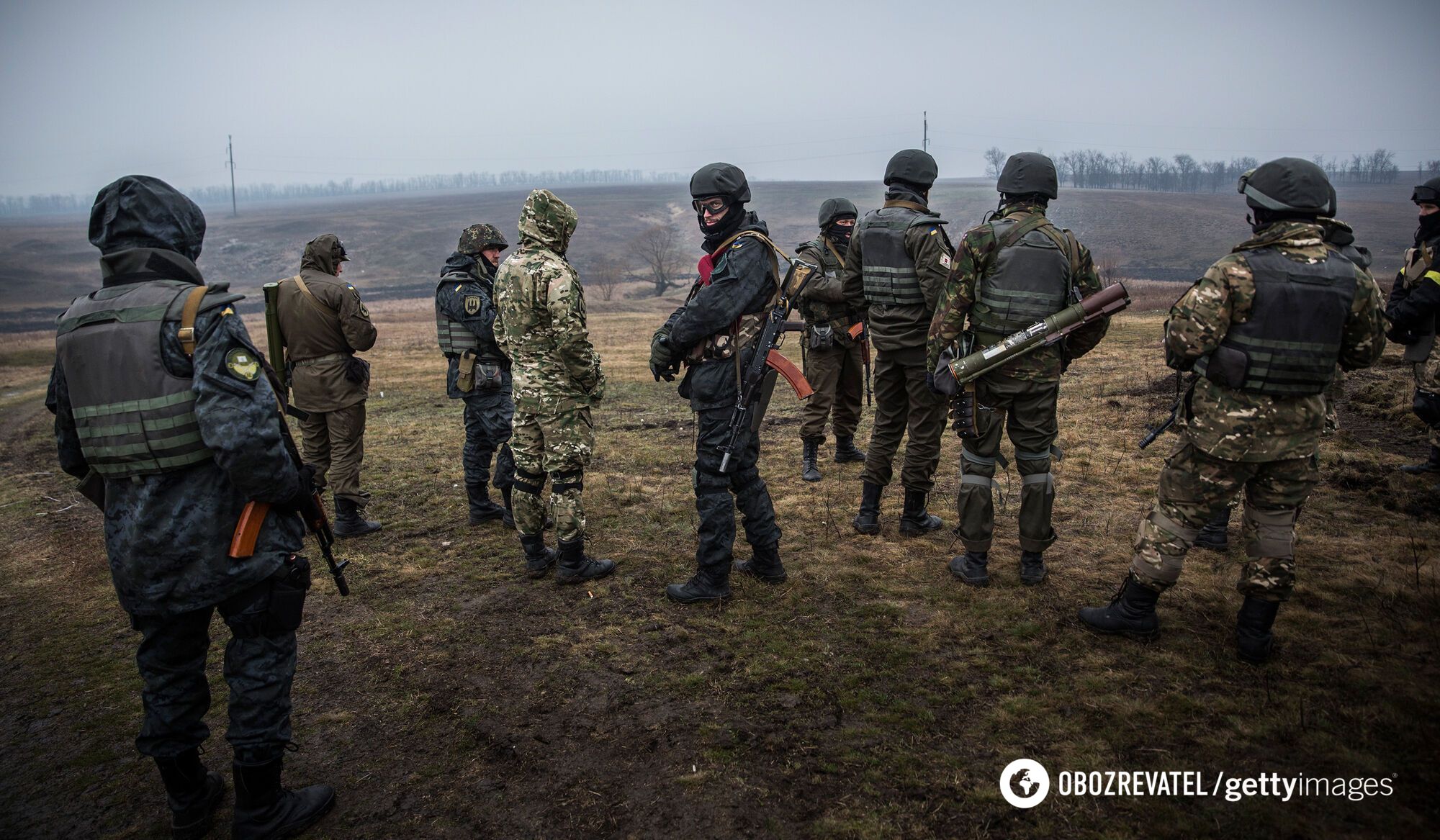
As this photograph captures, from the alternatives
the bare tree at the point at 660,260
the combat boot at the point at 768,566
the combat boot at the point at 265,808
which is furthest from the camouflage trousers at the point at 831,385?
the bare tree at the point at 660,260

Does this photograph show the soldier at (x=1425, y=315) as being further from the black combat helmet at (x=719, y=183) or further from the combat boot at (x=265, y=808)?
the combat boot at (x=265, y=808)

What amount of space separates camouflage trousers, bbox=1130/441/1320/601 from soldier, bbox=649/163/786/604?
235 cm

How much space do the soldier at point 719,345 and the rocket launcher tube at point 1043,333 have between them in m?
1.35

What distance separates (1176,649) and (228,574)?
4671mm

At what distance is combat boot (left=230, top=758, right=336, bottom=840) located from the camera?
321 centimetres

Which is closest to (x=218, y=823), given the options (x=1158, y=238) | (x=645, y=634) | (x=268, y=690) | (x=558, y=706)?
(x=268, y=690)

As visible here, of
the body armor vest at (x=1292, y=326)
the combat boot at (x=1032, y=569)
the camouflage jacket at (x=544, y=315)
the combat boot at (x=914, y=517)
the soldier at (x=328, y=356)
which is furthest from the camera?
the soldier at (x=328, y=356)

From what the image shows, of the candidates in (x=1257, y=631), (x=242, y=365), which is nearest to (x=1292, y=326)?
(x=1257, y=631)

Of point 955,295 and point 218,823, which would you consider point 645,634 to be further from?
point 955,295

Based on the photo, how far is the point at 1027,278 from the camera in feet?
Result: 15.7

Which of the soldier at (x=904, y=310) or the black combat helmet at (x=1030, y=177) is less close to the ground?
the black combat helmet at (x=1030, y=177)

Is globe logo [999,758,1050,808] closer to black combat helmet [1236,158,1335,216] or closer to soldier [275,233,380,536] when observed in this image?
black combat helmet [1236,158,1335,216]

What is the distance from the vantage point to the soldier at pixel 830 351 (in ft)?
24.8

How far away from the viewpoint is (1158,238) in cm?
6331
